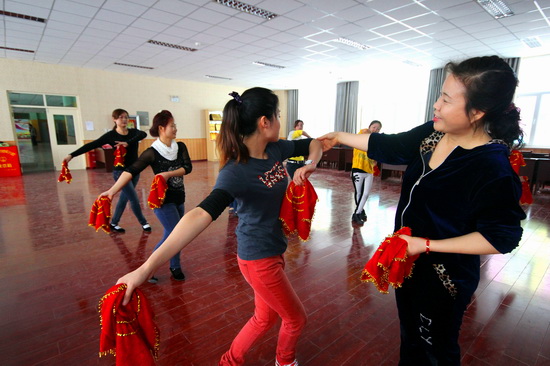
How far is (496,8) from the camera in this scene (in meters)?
4.99

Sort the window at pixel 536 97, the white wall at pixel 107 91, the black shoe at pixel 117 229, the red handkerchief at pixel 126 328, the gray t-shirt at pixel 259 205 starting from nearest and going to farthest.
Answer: the red handkerchief at pixel 126 328 < the gray t-shirt at pixel 259 205 < the black shoe at pixel 117 229 < the window at pixel 536 97 < the white wall at pixel 107 91

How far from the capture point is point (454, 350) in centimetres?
115

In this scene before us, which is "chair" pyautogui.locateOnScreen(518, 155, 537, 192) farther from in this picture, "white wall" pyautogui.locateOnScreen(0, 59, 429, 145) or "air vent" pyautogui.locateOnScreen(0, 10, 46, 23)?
"air vent" pyautogui.locateOnScreen(0, 10, 46, 23)

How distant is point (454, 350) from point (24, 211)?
6.65 metres

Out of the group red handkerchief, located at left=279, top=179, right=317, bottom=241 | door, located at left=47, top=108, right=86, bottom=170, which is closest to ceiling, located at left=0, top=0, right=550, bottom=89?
door, located at left=47, top=108, right=86, bottom=170

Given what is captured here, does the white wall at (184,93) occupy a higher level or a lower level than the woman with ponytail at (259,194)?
higher

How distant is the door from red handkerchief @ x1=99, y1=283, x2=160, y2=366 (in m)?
11.4

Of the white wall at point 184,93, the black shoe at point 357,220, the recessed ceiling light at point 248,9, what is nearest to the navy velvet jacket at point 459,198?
the black shoe at point 357,220

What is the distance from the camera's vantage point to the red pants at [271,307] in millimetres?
1344

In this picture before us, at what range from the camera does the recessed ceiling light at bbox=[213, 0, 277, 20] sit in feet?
16.0

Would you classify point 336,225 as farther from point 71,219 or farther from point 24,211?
point 24,211

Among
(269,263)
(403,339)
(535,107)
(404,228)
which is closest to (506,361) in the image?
(403,339)

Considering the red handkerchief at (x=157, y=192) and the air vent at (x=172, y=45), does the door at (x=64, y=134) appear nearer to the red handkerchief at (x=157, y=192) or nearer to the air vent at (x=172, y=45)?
the air vent at (x=172, y=45)

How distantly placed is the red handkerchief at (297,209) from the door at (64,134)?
11.3m
